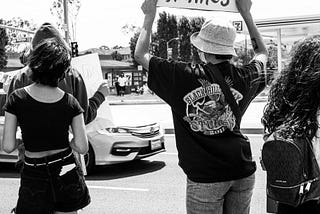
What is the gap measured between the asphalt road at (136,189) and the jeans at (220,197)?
2.86m

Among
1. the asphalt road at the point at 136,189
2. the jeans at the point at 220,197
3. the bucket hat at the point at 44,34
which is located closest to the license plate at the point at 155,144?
the asphalt road at the point at 136,189

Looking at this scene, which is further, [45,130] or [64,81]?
[64,81]

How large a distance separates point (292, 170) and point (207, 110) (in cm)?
70

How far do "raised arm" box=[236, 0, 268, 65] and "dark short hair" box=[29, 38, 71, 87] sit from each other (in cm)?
108

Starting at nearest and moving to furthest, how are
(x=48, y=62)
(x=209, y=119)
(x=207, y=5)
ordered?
1. (x=209, y=119)
2. (x=48, y=62)
3. (x=207, y=5)

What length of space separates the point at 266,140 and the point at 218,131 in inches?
19.1

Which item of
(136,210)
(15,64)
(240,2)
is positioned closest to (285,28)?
(136,210)

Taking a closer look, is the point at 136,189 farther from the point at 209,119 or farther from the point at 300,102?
the point at 300,102

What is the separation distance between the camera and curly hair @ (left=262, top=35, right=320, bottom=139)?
6.58ft

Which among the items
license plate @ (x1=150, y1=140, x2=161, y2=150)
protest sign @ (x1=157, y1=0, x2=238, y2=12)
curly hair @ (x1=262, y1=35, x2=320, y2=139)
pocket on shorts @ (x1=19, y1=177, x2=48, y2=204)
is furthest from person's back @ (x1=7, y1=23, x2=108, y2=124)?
license plate @ (x1=150, y1=140, x2=161, y2=150)

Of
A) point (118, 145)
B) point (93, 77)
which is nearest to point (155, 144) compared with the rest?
point (118, 145)

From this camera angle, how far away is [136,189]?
6.52 metres

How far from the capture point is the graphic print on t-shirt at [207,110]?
2465 millimetres

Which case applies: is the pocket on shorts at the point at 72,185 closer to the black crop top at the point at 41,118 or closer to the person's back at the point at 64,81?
the black crop top at the point at 41,118
